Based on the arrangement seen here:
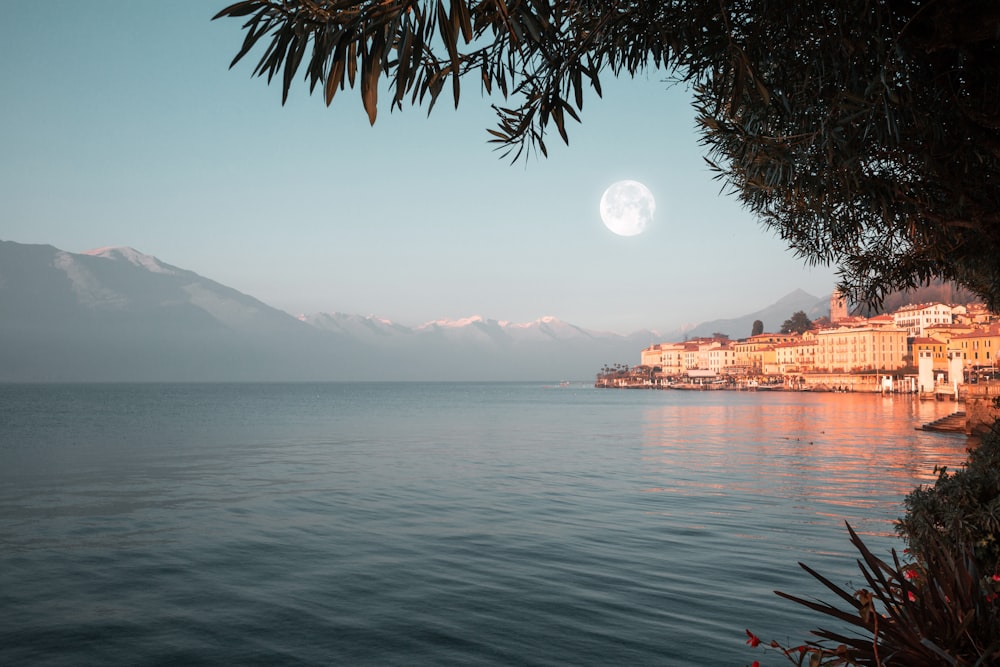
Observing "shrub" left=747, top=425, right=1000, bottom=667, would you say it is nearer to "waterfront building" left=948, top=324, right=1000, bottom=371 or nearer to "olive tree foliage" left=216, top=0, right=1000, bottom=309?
"olive tree foliage" left=216, top=0, right=1000, bottom=309

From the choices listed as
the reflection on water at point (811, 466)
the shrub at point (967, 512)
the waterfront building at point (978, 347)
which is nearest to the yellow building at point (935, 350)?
the waterfront building at point (978, 347)

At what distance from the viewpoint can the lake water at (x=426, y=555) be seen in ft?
29.7

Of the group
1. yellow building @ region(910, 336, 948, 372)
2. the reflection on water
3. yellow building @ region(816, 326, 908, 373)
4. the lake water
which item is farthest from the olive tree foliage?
yellow building @ region(816, 326, 908, 373)

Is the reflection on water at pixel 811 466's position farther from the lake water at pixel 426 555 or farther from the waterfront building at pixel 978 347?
the waterfront building at pixel 978 347

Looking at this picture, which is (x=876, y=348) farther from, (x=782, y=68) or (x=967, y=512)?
(x=782, y=68)

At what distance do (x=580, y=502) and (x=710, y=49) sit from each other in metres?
16.5

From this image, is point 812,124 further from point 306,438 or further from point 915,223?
point 306,438

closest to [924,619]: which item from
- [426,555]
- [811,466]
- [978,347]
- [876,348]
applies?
[426,555]

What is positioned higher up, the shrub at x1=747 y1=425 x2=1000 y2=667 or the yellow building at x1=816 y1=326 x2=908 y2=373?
the yellow building at x1=816 y1=326 x2=908 y2=373

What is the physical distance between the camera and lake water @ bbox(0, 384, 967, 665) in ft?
29.7

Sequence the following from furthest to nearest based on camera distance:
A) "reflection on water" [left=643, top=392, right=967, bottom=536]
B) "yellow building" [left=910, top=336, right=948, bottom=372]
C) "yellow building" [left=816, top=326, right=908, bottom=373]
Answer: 1. "yellow building" [left=816, top=326, right=908, bottom=373]
2. "yellow building" [left=910, top=336, right=948, bottom=372]
3. "reflection on water" [left=643, top=392, right=967, bottom=536]

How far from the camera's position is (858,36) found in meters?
4.88

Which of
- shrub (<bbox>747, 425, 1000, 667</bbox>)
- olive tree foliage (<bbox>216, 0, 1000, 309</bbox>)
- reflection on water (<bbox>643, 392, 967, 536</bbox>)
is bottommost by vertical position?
reflection on water (<bbox>643, 392, 967, 536</bbox>)

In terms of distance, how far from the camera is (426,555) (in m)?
13.6
